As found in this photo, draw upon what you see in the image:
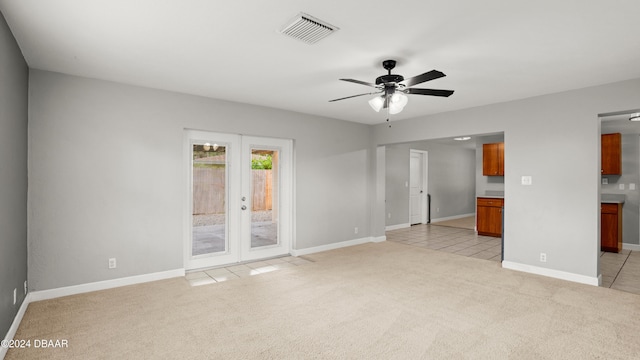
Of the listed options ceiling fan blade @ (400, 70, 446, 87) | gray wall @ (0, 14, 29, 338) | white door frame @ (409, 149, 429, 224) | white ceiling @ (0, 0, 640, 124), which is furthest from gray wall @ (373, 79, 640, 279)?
gray wall @ (0, 14, 29, 338)

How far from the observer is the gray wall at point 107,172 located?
11.6 feet

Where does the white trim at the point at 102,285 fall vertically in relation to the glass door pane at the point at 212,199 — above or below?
below

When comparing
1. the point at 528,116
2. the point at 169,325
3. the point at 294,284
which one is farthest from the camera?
the point at 528,116

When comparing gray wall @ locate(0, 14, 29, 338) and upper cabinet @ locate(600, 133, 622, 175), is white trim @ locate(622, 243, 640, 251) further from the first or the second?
gray wall @ locate(0, 14, 29, 338)

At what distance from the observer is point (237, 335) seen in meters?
2.75

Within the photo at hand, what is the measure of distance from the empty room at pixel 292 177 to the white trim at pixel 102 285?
0.06 ft

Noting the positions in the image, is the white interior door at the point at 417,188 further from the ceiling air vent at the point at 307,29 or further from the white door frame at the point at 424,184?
the ceiling air vent at the point at 307,29

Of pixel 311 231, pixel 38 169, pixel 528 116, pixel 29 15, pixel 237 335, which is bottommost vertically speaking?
pixel 237 335

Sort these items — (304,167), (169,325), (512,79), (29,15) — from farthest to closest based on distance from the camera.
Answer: (304,167), (512,79), (169,325), (29,15)

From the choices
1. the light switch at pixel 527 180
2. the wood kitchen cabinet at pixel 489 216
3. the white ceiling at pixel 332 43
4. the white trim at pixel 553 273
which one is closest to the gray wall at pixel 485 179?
the wood kitchen cabinet at pixel 489 216

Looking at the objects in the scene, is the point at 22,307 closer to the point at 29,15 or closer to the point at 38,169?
the point at 38,169

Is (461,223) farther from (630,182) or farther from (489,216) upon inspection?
(630,182)

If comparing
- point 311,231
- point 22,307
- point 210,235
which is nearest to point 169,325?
point 22,307

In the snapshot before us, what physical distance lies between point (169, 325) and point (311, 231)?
321 cm
